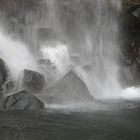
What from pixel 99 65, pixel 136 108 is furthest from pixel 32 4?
pixel 136 108

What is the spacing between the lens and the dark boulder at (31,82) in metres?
35.3

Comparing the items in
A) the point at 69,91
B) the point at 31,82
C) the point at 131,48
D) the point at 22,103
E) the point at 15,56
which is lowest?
the point at 69,91

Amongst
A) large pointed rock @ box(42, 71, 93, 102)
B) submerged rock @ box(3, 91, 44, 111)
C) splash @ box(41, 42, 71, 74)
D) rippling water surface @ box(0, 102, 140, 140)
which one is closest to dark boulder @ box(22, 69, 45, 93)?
large pointed rock @ box(42, 71, 93, 102)

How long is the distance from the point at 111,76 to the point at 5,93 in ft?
63.9

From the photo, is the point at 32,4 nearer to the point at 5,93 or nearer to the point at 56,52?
the point at 56,52

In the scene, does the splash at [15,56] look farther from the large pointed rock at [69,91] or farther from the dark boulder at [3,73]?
the large pointed rock at [69,91]

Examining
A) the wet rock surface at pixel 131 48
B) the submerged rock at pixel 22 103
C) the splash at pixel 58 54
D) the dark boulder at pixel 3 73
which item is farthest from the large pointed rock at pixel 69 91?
the wet rock surface at pixel 131 48

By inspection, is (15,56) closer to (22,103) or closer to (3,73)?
(3,73)

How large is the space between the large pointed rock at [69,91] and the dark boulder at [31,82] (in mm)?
1166

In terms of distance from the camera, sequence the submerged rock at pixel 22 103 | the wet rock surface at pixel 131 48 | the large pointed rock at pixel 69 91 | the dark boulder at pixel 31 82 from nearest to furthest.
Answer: the submerged rock at pixel 22 103, the large pointed rock at pixel 69 91, the dark boulder at pixel 31 82, the wet rock surface at pixel 131 48

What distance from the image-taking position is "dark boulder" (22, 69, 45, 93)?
116 feet

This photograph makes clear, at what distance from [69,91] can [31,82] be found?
3.88m

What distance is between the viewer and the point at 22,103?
29.0 meters

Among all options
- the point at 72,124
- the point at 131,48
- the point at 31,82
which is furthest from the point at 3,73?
the point at 131,48
